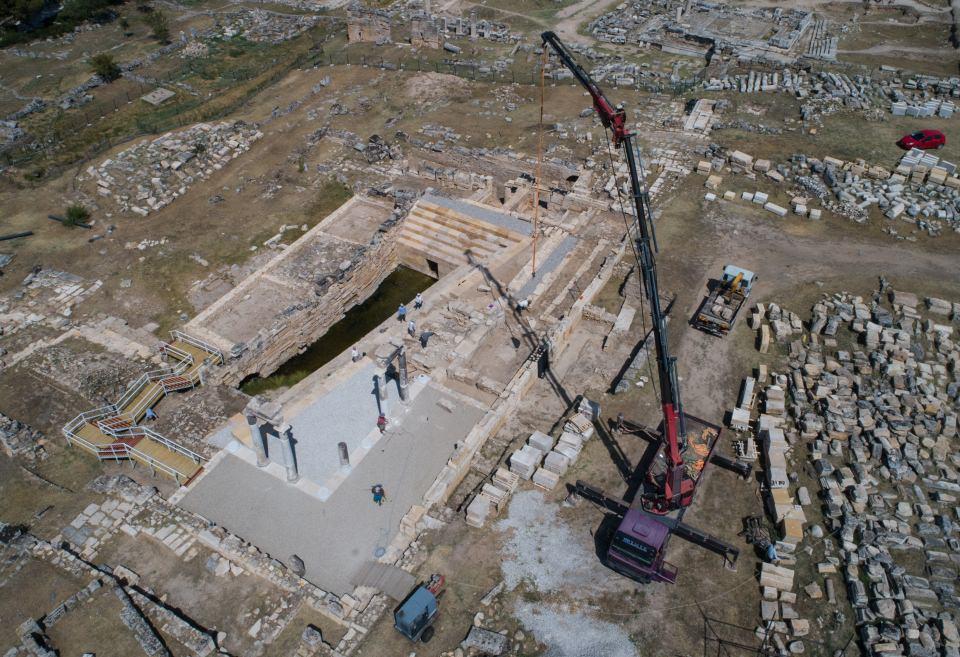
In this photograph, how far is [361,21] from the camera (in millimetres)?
59219

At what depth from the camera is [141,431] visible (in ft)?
83.7

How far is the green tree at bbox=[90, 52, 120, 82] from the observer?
177 ft

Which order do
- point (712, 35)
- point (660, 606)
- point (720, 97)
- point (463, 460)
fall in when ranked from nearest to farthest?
point (660, 606) → point (463, 460) → point (720, 97) → point (712, 35)

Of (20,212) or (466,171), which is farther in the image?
(466,171)

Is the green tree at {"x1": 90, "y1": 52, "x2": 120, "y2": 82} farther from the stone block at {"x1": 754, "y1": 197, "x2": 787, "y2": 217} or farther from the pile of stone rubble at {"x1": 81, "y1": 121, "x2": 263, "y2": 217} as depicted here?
the stone block at {"x1": 754, "y1": 197, "x2": 787, "y2": 217}

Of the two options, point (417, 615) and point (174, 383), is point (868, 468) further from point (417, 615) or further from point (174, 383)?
point (174, 383)

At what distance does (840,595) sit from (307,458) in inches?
724

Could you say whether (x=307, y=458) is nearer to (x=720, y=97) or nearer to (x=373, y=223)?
(x=373, y=223)

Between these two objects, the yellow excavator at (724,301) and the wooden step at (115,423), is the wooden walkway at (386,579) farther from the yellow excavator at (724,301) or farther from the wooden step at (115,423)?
the yellow excavator at (724,301)

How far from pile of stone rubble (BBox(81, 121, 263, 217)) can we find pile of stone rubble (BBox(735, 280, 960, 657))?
34.7 m

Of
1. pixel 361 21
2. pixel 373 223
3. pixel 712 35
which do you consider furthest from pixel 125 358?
pixel 712 35

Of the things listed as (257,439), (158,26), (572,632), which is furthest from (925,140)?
(158,26)

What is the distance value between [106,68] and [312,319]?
37627 mm

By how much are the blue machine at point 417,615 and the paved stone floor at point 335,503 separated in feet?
8.86
